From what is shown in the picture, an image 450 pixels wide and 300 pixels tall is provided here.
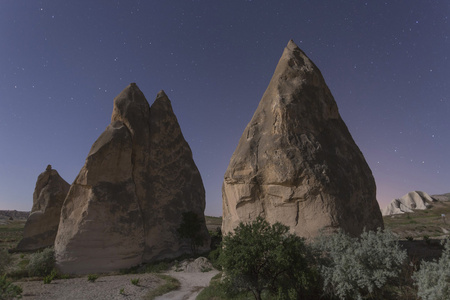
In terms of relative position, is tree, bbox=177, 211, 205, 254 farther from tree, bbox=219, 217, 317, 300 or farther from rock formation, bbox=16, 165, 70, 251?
rock formation, bbox=16, 165, 70, 251

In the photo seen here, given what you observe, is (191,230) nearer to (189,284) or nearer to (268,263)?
(189,284)

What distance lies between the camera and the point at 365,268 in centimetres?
1014

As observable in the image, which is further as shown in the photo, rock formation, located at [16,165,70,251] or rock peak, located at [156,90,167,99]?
rock formation, located at [16,165,70,251]

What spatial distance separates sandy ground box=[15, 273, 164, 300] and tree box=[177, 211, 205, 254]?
745 centimetres

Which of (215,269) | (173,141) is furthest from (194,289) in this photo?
(173,141)

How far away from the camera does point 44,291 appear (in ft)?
52.8

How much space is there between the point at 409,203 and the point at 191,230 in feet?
214

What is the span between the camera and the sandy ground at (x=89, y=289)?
15234 mm

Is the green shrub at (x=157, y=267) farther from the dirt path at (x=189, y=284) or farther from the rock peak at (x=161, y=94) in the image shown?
the rock peak at (x=161, y=94)

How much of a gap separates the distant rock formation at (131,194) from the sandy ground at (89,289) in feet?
14.5

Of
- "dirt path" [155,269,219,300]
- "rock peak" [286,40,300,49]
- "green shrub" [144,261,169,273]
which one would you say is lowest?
"dirt path" [155,269,219,300]

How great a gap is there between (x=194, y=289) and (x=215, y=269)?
5859 mm

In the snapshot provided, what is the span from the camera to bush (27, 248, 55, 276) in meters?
21.6

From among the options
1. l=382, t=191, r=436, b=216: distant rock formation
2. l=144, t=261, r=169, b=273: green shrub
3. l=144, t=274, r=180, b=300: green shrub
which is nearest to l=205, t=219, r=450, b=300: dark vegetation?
l=144, t=274, r=180, b=300: green shrub
